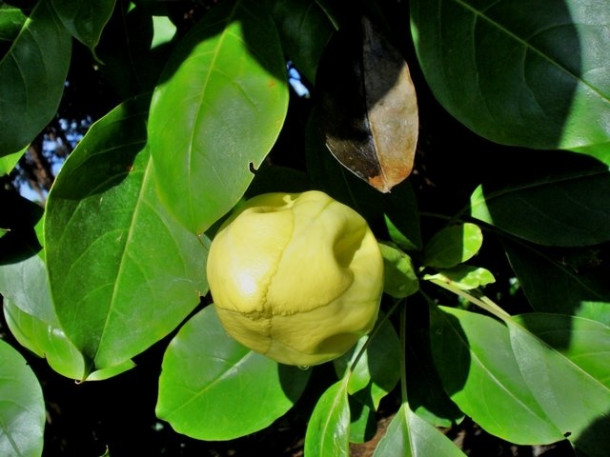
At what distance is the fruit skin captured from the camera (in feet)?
2.04

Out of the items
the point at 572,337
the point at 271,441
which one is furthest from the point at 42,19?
the point at 271,441

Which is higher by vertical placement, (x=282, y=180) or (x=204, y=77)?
(x=204, y=77)

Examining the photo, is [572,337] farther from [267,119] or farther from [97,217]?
[97,217]

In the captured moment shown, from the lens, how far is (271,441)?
404 centimetres

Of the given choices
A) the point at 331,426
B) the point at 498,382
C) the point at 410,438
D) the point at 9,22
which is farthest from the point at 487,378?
the point at 9,22

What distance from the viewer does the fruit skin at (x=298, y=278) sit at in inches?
24.5

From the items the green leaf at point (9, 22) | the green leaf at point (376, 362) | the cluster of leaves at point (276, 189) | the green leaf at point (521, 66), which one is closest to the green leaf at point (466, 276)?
the cluster of leaves at point (276, 189)

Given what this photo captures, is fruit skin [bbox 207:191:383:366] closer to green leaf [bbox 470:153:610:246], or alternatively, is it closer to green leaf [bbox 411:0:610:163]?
green leaf [bbox 411:0:610:163]

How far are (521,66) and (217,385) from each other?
23.7 inches

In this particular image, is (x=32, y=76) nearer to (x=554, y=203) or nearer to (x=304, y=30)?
(x=304, y=30)

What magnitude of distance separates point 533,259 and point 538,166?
0.15 meters

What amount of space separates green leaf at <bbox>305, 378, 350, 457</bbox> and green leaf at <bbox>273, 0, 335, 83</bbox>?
0.42 m

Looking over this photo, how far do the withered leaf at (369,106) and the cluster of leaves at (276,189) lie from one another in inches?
0.9

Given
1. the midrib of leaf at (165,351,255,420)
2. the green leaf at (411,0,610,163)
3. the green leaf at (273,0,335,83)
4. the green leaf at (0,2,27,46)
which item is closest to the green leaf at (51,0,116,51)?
the green leaf at (0,2,27,46)
